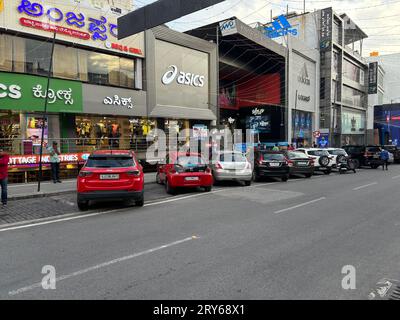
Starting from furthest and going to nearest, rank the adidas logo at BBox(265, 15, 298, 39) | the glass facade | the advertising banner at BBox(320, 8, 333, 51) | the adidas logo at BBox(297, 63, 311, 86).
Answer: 1. the advertising banner at BBox(320, 8, 333, 51)
2. the adidas logo at BBox(297, 63, 311, 86)
3. the adidas logo at BBox(265, 15, 298, 39)
4. the glass facade

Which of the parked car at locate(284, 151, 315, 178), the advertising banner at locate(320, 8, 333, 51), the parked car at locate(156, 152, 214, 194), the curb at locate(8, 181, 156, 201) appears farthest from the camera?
the advertising banner at locate(320, 8, 333, 51)

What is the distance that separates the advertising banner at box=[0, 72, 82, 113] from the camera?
15.7 meters

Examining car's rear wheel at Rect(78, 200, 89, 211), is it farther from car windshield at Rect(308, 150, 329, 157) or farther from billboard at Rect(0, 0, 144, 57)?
car windshield at Rect(308, 150, 329, 157)

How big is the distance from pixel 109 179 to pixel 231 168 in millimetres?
6072

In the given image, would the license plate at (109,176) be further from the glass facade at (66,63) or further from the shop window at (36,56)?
the shop window at (36,56)

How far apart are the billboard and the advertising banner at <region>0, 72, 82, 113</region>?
2348mm

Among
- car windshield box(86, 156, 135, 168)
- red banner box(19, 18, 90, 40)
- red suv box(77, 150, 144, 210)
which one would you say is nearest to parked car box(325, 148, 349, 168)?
red suv box(77, 150, 144, 210)

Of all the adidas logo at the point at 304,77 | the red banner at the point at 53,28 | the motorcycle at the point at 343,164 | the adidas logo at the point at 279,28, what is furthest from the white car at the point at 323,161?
the adidas logo at the point at 279,28

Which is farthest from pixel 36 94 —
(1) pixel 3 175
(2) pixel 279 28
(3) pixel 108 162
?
(2) pixel 279 28

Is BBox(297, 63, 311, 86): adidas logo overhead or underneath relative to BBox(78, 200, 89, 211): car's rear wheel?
overhead

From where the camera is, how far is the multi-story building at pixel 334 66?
44.7 meters

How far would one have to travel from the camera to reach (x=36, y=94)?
54.9 feet
